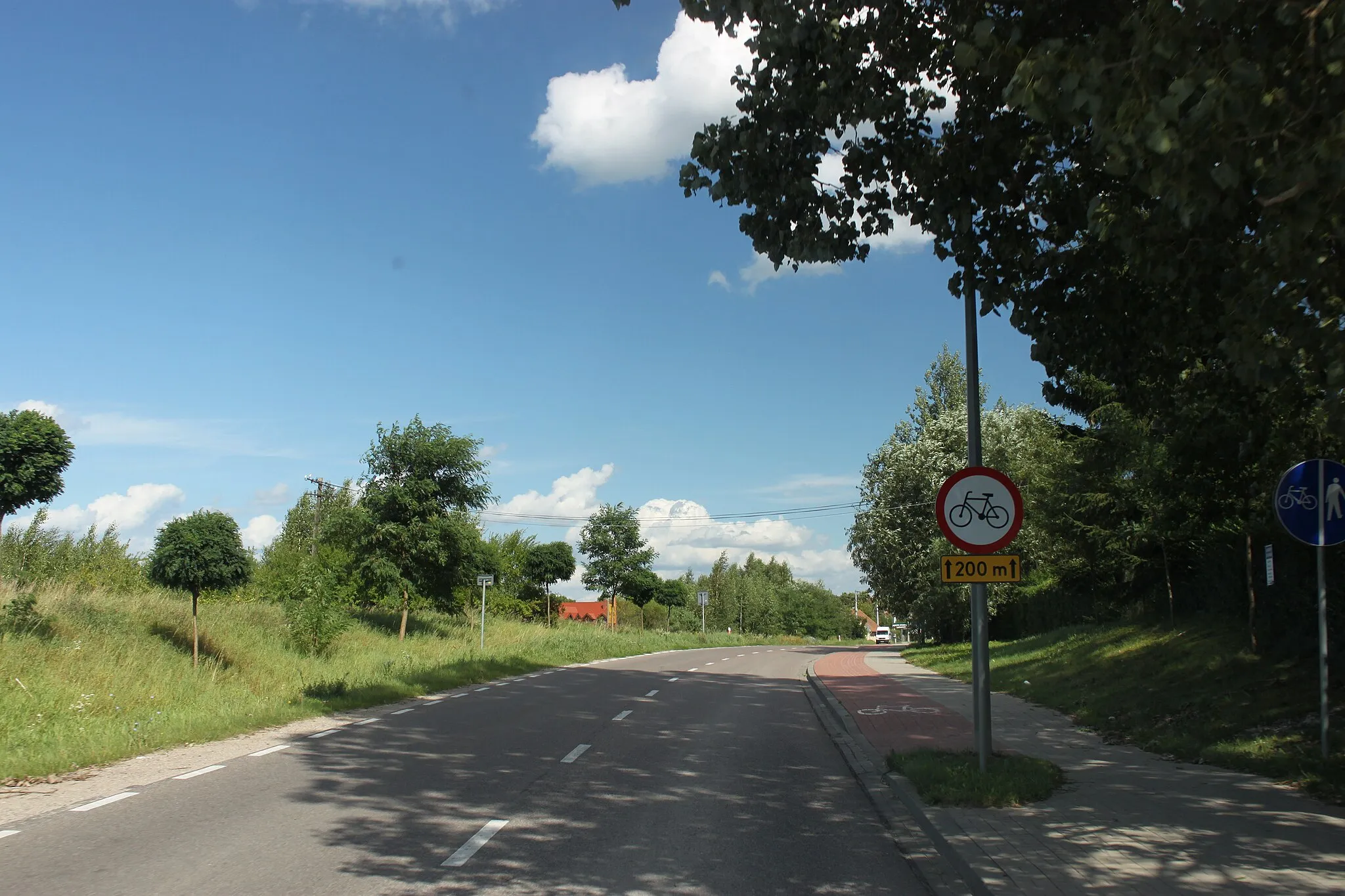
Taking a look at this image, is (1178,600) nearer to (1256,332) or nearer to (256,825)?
(1256,332)

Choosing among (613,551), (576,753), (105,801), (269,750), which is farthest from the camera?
(613,551)

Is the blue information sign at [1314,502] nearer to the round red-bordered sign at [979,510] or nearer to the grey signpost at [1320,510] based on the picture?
the grey signpost at [1320,510]

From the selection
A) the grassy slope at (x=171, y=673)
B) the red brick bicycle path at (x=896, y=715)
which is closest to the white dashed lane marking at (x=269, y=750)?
the grassy slope at (x=171, y=673)

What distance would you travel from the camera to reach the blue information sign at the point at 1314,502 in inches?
349

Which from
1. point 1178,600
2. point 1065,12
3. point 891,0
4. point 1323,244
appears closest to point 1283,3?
point 1323,244

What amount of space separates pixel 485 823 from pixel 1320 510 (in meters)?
7.72

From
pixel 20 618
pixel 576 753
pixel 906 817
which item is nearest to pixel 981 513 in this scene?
pixel 906 817

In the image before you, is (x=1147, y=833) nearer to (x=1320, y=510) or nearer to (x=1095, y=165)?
(x=1320, y=510)

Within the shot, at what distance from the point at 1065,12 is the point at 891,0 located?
145 cm

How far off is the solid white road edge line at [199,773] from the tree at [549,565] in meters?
56.6

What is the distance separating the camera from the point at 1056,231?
377 inches

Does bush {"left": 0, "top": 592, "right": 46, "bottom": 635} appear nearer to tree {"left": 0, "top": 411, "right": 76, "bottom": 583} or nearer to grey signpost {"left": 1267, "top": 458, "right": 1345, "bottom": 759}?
tree {"left": 0, "top": 411, "right": 76, "bottom": 583}

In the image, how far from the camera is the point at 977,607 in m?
9.13

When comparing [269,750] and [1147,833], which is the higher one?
[1147,833]
